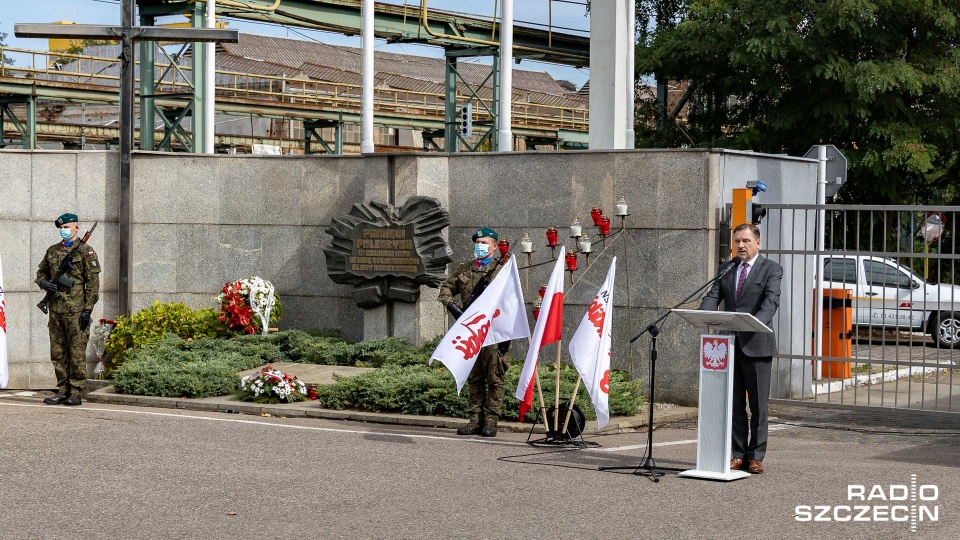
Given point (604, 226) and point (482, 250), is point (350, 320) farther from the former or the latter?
point (482, 250)

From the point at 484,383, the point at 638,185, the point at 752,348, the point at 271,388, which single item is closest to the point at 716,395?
the point at 752,348

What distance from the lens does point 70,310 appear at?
14.7 meters

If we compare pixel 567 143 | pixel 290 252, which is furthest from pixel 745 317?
pixel 567 143

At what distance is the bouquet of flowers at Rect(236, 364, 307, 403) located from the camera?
14.5 meters

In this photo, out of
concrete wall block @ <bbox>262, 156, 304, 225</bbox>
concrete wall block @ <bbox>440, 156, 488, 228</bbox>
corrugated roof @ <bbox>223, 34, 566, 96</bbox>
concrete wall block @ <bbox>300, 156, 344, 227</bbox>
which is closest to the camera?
concrete wall block @ <bbox>440, 156, 488, 228</bbox>

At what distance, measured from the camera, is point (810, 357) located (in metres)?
13.8

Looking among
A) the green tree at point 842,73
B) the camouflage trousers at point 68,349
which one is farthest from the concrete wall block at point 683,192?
the green tree at point 842,73

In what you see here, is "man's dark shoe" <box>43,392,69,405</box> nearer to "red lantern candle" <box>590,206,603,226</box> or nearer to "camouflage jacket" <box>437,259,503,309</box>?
"camouflage jacket" <box>437,259,503,309</box>

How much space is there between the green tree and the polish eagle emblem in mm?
15506

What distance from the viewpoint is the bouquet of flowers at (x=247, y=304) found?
17.1 meters

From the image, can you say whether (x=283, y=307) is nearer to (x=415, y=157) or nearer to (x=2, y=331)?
(x=415, y=157)

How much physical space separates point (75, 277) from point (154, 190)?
3363mm

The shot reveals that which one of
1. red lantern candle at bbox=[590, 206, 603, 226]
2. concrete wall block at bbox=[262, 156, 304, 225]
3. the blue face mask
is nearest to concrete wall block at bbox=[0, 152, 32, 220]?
concrete wall block at bbox=[262, 156, 304, 225]

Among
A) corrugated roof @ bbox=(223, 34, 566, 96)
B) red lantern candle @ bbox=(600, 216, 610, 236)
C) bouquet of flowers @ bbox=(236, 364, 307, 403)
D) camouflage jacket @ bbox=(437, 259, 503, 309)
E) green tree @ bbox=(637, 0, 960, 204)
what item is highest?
corrugated roof @ bbox=(223, 34, 566, 96)
